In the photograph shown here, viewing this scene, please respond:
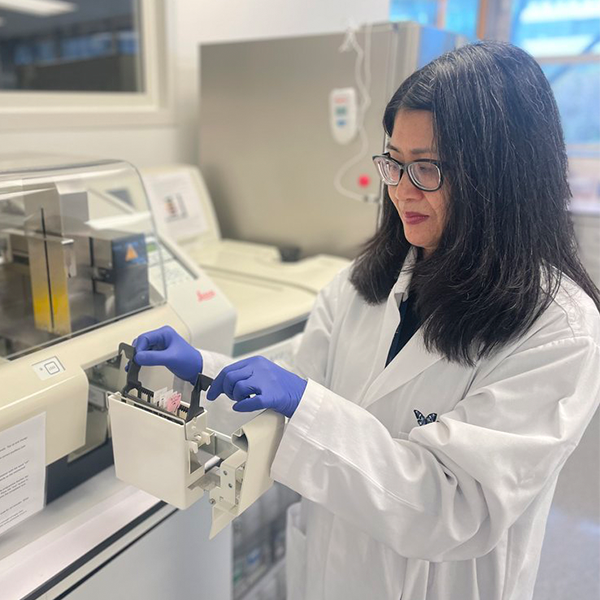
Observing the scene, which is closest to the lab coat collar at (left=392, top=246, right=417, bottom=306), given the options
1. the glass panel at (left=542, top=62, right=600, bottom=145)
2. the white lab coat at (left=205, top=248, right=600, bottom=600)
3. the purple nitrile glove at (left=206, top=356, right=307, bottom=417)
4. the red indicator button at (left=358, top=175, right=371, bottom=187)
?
the white lab coat at (left=205, top=248, right=600, bottom=600)

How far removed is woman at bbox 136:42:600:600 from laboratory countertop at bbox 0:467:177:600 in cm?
29

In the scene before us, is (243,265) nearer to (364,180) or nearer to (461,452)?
(364,180)

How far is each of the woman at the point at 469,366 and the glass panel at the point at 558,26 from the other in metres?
3.28

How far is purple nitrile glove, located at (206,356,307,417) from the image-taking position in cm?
72

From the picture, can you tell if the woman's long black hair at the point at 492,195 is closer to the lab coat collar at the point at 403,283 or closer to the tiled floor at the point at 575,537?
the lab coat collar at the point at 403,283

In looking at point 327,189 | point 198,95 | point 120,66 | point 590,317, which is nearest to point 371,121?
point 327,189

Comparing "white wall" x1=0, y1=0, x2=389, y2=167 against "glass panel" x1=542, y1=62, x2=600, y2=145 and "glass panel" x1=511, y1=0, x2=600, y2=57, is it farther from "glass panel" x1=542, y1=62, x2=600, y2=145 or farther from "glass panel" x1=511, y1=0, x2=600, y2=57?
"glass panel" x1=542, y1=62, x2=600, y2=145

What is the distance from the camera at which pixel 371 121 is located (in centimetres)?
174

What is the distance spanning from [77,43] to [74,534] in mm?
1796

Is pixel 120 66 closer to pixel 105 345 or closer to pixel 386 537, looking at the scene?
pixel 105 345

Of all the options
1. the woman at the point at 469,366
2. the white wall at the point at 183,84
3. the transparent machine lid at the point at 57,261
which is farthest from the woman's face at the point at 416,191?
the white wall at the point at 183,84

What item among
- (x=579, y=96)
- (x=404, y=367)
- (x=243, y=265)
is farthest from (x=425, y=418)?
(x=579, y=96)

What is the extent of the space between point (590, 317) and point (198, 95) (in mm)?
1826

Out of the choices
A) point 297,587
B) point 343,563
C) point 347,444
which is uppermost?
point 347,444
